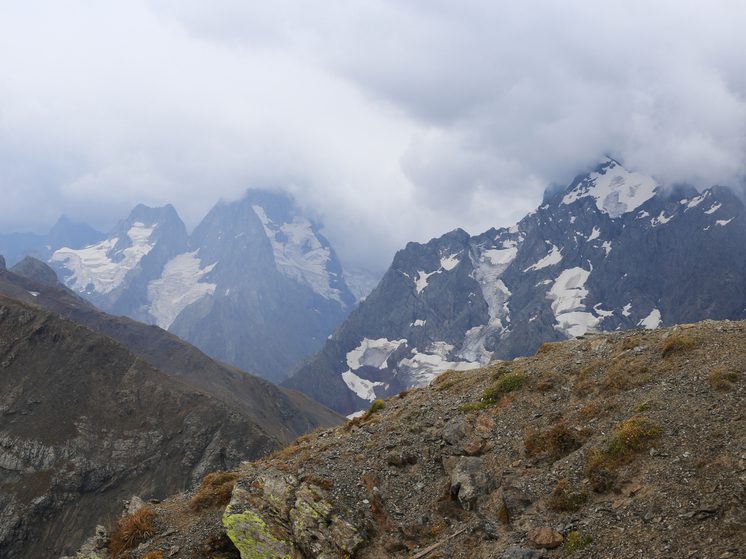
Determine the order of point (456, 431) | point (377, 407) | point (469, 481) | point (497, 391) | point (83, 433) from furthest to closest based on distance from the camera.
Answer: point (83, 433), point (377, 407), point (497, 391), point (456, 431), point (469, 481)

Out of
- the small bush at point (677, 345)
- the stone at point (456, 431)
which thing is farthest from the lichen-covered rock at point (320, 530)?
the small bush at point (677, 345)

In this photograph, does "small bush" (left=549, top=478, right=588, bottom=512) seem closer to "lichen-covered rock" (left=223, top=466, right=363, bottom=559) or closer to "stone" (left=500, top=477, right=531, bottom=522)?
"stone" (left=500, top=477, right=531, bottom=522)

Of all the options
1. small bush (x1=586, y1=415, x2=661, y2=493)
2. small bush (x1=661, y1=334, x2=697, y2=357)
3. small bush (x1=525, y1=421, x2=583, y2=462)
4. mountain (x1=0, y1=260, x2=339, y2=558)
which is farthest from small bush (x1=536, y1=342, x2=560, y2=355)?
mountain (x1=0, y1=260, x2=339, y2=558)

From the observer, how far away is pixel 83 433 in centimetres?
15712

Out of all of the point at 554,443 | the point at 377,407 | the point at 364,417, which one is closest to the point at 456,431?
the point at 554,443

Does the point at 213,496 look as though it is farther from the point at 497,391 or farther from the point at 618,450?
the point at 618,450

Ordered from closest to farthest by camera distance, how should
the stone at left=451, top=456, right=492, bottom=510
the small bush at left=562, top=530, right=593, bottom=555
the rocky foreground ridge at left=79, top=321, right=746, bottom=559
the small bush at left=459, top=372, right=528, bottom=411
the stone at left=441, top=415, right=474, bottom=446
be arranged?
the small bush at left=562, top=530, right=593, bottom=555 → the rocky foreground ridge at left=79, top=321, right=746, bottom=559 → the stone at left=451, top=456, right=492, bottom=510 → the stone at left=441, top=415, right=474, bottom=446 → the small bush at left=459, top=372, right=528, bottom=411

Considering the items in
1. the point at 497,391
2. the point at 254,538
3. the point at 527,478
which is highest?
the point at 497,391

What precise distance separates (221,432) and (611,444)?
162499 mm

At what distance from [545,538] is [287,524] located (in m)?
10.5

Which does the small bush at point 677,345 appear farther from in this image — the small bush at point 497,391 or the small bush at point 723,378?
the small bush at point 497,391

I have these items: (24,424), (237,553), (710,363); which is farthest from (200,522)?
(24,424)

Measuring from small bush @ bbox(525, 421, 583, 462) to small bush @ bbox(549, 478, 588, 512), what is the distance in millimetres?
2285

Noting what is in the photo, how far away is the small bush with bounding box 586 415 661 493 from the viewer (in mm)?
19953
